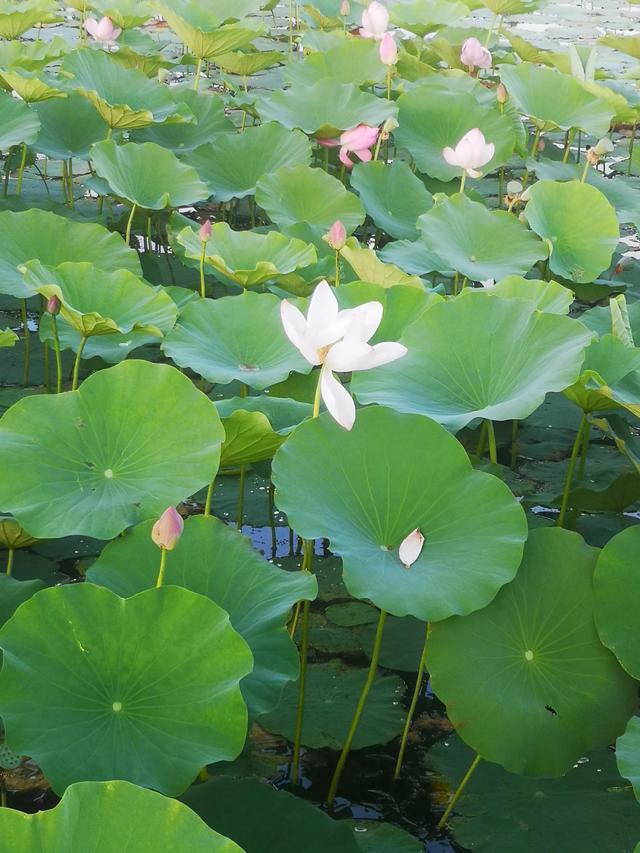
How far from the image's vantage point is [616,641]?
1536 millimetres

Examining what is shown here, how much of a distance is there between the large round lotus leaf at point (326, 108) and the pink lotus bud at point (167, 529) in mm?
2431

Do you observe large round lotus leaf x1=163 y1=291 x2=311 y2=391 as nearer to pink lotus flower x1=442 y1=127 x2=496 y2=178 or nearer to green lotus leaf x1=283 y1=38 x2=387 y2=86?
pink lotus flower x1=442 y1=127 x2=496 y2=178

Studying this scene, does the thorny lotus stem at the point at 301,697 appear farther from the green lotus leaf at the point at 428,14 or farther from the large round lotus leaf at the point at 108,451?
the green lotus leaf at the point at 428,14

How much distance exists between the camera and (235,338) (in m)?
2.19

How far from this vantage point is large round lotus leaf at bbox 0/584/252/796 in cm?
131

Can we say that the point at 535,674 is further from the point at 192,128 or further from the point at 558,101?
the point at 558,101

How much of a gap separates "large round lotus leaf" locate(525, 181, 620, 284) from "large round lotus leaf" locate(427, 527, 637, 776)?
1435mm

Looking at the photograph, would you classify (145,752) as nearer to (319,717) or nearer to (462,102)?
(319,717)

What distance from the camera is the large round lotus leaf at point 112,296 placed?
218 centimetres

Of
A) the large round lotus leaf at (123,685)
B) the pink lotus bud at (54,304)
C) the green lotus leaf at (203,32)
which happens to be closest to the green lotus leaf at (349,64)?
the green lotus leaf at (203,32)

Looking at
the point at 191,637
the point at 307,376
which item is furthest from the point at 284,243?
the point at 191,637

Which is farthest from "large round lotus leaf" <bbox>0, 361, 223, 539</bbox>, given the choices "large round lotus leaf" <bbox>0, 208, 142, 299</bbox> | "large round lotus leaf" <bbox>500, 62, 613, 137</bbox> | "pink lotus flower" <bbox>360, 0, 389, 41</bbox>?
"pink lotus flower" <bbox>360, 0, 389, 41</bbox>

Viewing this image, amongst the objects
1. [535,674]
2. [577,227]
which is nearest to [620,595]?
[535,674]

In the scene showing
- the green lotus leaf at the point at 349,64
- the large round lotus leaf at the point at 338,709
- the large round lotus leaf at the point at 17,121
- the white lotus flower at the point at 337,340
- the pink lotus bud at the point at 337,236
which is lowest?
the large round lotus leaf at the point at 338,709
